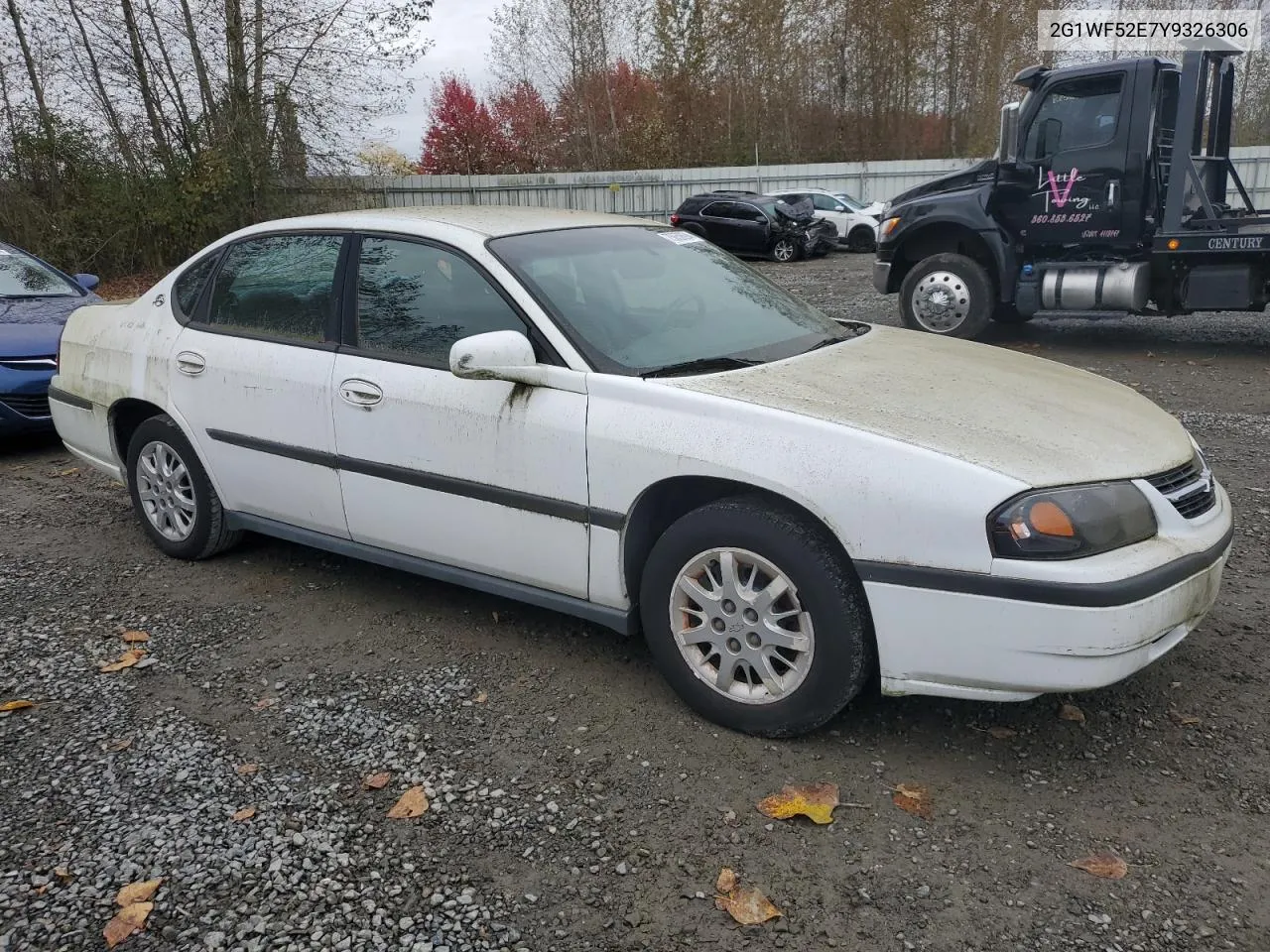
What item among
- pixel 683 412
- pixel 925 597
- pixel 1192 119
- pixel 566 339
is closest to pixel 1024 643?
pixel 925 597

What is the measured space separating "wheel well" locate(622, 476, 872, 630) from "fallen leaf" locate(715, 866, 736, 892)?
1.00 metres

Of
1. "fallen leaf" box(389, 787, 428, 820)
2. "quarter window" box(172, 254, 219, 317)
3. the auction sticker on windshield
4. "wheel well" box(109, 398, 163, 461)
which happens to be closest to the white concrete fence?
"wheel well" box(109, 398, 163, 461)

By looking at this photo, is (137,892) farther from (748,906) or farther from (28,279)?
(28,279)

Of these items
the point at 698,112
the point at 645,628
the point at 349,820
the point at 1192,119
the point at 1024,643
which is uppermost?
the point at 698,112

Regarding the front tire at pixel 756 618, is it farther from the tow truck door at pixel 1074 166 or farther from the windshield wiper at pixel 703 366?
the tow truck door at pixel 1074 166

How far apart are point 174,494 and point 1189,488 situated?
4158mm

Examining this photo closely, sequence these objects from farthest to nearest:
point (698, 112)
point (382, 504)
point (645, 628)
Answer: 1. point (698, 112)
2. point (382, 504)
3. point (645, 628)

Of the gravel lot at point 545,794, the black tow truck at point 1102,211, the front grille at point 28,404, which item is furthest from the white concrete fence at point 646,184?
the gravel lot at point 545,794

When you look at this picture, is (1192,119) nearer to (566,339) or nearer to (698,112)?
(566,339)

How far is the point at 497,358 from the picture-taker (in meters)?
3.27

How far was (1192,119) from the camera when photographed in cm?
869

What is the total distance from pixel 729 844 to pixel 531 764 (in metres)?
0.69

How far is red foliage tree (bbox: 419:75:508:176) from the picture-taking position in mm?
38281

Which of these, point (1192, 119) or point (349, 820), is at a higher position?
point (1192, 119)
